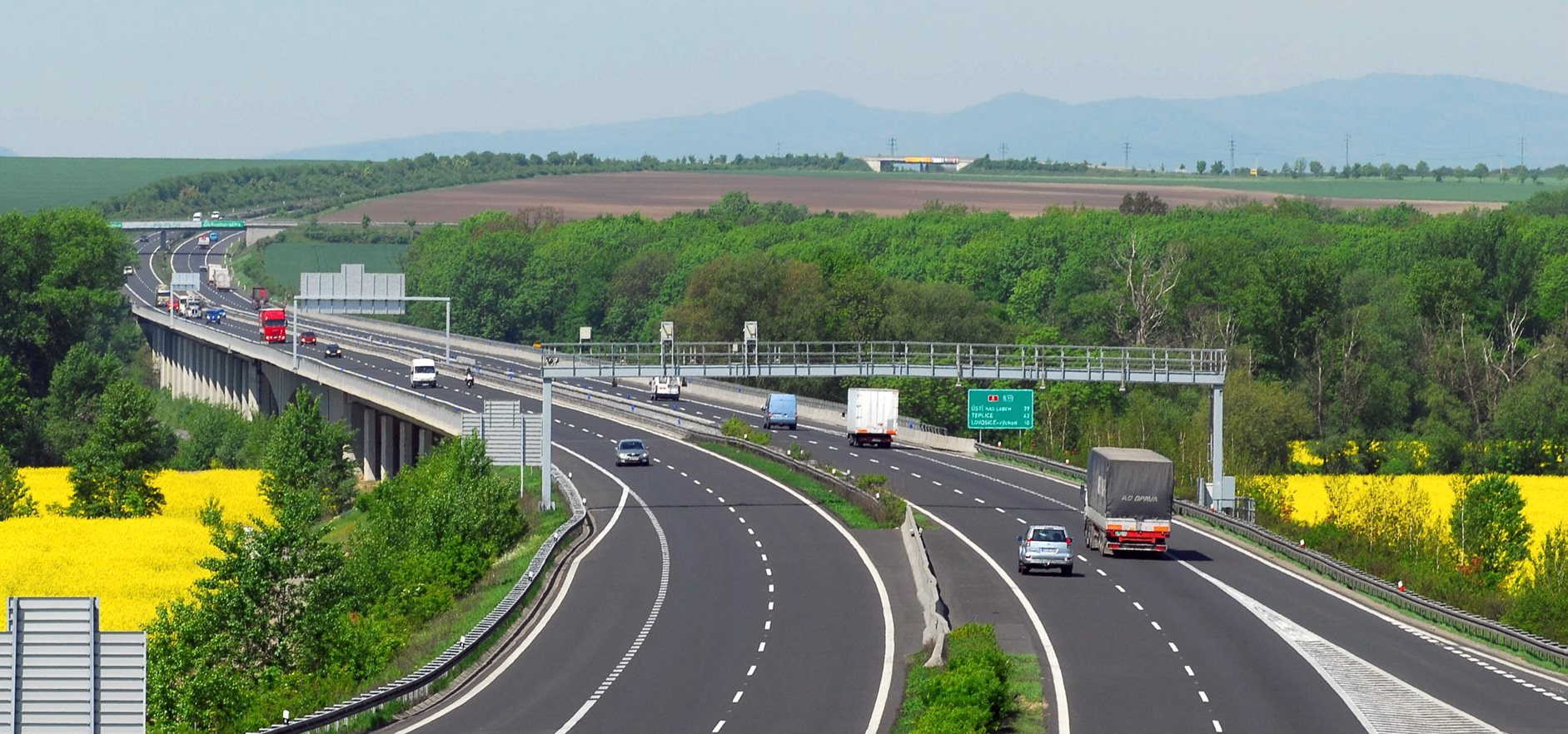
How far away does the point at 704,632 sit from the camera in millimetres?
47750

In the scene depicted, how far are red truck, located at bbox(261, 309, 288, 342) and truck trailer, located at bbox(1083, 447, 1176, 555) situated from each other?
112 meters

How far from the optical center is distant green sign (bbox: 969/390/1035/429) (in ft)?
321

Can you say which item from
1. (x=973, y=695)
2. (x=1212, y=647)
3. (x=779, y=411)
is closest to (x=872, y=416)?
(x=779, y=411)

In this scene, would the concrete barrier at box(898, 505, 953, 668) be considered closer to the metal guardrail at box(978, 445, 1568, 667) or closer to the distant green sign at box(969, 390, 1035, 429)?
the metal guardrail at box(978, 445, 1568, 667)

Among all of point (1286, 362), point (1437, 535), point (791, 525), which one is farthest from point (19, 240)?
point (1437, 535)

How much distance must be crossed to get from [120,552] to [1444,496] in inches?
2778

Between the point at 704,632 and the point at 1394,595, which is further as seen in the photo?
the point at 1394,595

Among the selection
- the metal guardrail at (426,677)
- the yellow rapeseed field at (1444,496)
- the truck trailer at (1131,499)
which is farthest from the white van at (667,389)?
the metal guardrail at (426,677)

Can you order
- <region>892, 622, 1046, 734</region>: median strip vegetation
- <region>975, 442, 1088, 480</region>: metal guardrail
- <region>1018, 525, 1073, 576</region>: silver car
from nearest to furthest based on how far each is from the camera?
<region>892, 622, 1046, 734</region>: median strip vegetation < <region>1018, 525, 1073, 576</region>: silver car < <region>975, 442, 1088, 480</region>: metal guardrail

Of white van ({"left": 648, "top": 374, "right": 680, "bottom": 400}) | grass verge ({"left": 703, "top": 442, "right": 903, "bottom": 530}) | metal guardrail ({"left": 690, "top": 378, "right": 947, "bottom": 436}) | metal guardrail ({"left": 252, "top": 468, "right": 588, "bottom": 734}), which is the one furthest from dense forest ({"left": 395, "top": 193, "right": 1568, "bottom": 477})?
metal guardrail ({"left": 252, "top": 468, "right": 588, "bottom": 734})

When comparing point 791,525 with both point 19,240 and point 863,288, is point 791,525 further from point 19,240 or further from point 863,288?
point 19,240

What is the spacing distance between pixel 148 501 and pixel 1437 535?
70.9 metres

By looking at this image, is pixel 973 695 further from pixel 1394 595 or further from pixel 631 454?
pixel 631 454

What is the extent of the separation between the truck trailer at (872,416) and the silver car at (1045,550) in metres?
41.6
